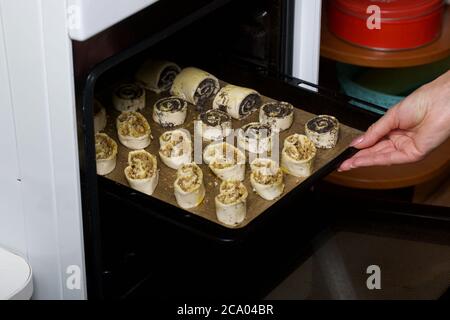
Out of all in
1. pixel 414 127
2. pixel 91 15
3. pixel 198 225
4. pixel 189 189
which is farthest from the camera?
pixel 414 127

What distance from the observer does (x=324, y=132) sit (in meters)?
1.54

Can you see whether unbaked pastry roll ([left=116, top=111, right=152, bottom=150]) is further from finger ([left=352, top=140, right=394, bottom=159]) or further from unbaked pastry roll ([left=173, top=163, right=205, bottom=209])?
finger ([left=352, top=140, right=394, bottom=159])

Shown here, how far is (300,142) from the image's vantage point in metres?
1.55

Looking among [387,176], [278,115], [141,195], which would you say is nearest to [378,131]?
[278,115]

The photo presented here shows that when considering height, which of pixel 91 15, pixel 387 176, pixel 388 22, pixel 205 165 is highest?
pixel 91 15

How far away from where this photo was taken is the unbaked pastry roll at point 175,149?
152cm

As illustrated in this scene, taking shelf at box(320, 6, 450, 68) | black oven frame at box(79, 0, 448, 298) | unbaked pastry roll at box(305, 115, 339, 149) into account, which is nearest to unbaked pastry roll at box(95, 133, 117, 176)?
black oven frame at box(79, 0, 448, 298)

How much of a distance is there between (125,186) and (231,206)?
6.4 inches

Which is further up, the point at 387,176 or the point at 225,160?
the point at 225,160

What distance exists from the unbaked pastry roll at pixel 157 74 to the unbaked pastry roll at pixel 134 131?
0.44ft

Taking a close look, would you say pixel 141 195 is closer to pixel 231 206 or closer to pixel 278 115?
→ pixel 231 206

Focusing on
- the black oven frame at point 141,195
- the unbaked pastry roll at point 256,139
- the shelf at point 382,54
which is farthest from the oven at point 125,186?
the shelf at point 382,54

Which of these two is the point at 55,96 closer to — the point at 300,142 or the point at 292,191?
the point at 292,191

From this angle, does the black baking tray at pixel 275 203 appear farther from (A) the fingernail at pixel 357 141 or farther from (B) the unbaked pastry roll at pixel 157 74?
(B) the unbaked pastry roll at pixel 157 74
